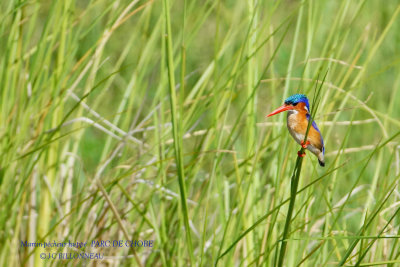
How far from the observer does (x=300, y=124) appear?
33.4 inches

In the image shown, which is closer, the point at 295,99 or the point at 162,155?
the point at 295,99

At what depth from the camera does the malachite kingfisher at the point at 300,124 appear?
0.84 m

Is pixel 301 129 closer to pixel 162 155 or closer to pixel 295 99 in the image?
pixel 295 99

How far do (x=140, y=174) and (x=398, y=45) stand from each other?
165 centimetres

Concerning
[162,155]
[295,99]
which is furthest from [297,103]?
[162,155]

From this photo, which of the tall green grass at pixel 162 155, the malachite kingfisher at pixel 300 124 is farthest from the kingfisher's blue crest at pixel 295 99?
the tall green grass at pixel 162 155

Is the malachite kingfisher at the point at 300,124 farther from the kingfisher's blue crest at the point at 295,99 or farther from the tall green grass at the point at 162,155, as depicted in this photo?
the tall green grass at the point at 162,155

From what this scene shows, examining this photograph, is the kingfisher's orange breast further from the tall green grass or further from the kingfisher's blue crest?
the tall green grass

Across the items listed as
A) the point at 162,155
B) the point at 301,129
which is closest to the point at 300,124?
the point at 301,129

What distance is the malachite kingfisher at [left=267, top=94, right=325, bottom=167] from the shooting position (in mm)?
839

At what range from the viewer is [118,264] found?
1513 millimetres

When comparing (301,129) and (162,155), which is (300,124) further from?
(162,155)

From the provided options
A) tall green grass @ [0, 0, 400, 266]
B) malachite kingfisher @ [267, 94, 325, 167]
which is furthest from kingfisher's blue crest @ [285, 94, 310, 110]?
tall green grass @ [0, 0, 400, 266]

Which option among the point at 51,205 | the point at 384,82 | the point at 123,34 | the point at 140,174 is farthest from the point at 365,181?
the point at 123,34
